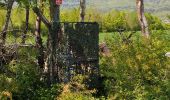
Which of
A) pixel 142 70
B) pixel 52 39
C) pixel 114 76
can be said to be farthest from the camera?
pixel 52 39

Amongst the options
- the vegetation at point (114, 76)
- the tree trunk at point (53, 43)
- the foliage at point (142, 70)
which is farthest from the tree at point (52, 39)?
the foliage at point (142, 70)

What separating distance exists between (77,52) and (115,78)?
1.88m

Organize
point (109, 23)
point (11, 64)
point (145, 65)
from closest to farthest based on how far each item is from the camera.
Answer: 1. point (145, 65)
2. point (11, 64)
3. point (109, 23)

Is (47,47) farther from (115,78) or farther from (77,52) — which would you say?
(115,78)

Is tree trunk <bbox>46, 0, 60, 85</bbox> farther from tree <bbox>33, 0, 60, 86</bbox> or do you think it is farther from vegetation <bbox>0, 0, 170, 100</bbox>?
vegetation <bbox>0, 0, 170, 100</bbox>

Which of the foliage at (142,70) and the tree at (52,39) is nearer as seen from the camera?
the foliage at (142,70)

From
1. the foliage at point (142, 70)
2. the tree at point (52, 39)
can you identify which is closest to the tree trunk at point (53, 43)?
the tree at point (52, 39)

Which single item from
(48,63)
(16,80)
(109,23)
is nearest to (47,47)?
(48,63)

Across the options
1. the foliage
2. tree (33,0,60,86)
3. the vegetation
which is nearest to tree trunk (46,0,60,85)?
tree (33,0,60,86)

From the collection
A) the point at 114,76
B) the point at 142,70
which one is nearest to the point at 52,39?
the point at 114,76

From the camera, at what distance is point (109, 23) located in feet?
226

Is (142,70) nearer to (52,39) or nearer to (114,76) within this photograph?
(114,76)

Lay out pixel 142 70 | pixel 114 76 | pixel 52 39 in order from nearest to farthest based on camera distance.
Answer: pixel 142 70
pixel 114 76
pixel 52 39

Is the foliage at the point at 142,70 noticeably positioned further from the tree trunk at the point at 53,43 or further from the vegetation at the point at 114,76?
the tree trunk at the point at 53,43
